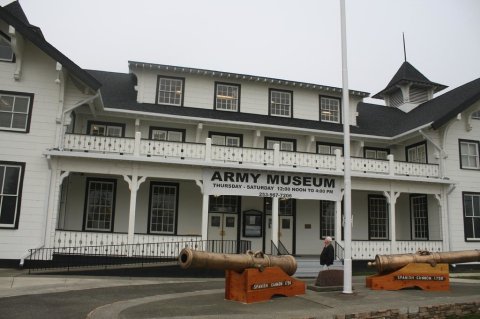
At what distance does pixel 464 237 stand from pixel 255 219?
10.2 m

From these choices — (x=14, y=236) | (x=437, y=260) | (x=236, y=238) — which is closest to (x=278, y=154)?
(x=236, y=238)

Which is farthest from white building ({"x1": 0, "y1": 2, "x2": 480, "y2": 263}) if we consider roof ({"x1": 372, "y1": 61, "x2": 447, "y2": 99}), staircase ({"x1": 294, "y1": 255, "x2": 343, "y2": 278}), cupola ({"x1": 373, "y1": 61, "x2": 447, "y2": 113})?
roof ({"x1": 372, "y1": 61, "x2": 447, "y2": 99})

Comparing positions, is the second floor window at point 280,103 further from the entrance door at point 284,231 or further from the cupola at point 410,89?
the cupola at point 410,89

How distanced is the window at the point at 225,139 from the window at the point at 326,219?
5.41 metres

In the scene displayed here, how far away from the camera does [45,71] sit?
1689cm

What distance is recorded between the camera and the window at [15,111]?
53.5 feet

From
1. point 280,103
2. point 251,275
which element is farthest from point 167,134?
point 251,275

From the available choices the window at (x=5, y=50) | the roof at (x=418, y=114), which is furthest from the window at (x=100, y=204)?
the roof at (x=418, y=114)

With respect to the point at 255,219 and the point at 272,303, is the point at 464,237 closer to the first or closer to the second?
the point at 255,219

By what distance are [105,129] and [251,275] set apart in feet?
40.9

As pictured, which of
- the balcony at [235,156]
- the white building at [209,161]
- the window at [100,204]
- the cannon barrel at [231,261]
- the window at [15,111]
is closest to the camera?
the cannon barrel at [231,261]

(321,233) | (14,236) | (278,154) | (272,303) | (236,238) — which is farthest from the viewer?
(321,233)

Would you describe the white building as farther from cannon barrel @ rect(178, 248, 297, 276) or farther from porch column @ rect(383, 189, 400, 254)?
cannon barrel @ rect(178, 248, 297, 276)

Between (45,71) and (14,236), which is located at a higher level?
(45,71)
